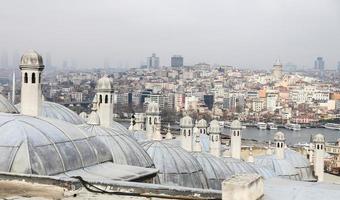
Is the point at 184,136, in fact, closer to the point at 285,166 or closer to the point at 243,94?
the point at 285,166

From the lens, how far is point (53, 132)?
5055 millimetres

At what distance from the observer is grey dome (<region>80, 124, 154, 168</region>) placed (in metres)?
7.08

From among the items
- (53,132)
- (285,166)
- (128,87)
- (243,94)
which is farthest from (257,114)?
(53,132)

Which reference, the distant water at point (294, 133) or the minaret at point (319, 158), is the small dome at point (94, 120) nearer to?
the minaret at point (319, 158)

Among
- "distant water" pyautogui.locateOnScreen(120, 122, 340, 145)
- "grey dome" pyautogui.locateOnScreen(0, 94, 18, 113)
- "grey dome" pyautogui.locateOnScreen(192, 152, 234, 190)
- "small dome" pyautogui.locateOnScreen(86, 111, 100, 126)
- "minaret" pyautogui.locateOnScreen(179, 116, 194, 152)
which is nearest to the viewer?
"small dome" pyautogui.locateOnScreen(86, 111, 100, 126)

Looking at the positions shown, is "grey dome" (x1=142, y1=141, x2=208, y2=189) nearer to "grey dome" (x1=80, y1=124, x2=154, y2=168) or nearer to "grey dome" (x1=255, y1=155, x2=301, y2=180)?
"grey dome" (x1=80, y1=124, x2=154, y2=168)

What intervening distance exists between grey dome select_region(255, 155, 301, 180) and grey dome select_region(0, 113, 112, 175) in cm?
805

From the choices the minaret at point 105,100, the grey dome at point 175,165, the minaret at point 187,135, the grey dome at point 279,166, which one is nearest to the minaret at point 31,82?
the minaret at point 105,100

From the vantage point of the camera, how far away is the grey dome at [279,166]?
1293 cm

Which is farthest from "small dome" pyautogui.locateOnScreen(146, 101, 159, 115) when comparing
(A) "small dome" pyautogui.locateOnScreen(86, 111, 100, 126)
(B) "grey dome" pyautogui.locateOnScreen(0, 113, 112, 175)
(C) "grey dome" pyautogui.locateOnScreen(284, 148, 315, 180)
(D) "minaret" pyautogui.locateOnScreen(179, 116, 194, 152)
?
(B) "grey dome" pyautogui.locateOnScreen(0, 113, 112, 175)

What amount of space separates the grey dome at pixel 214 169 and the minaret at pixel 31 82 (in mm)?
3384

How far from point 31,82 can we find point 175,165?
7.81 feet

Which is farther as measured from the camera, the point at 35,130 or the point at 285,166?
the point at 285,166

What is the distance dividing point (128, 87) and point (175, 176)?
320ft
